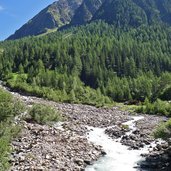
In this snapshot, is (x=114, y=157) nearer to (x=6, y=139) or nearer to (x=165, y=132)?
(x=165, y=132)

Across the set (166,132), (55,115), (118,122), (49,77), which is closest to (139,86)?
(49,77)

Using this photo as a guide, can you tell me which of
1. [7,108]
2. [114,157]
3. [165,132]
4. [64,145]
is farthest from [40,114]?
[165,132]

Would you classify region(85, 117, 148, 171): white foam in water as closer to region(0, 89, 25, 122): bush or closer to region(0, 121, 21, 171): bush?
region(0, 121, 21, 171): bush

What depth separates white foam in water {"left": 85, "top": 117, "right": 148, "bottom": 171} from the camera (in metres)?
54.2

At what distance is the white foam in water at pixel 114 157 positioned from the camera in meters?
54.2

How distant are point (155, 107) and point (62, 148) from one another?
67.5m

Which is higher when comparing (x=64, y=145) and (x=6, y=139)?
(x=6, y=139)

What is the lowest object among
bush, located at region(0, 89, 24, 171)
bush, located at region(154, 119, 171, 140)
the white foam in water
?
the white foam in water

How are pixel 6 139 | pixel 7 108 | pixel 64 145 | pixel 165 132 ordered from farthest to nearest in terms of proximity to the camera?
1. pixel 7 108
2. pixel 64 145
3. pixel 165 132
4. pixel 6 139

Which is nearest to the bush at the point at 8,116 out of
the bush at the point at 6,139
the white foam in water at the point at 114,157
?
the bush at the point at 6,139

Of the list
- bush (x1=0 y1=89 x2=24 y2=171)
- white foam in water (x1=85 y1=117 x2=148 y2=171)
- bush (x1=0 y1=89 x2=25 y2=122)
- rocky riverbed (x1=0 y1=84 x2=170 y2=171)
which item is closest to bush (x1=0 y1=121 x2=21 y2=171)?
bush (x1=0 y1=89 x2=24 y2=171)

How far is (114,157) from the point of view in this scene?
60500mm

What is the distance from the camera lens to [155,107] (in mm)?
122688

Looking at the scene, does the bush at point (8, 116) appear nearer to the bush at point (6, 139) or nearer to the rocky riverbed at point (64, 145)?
the bush at point (6, 139)
